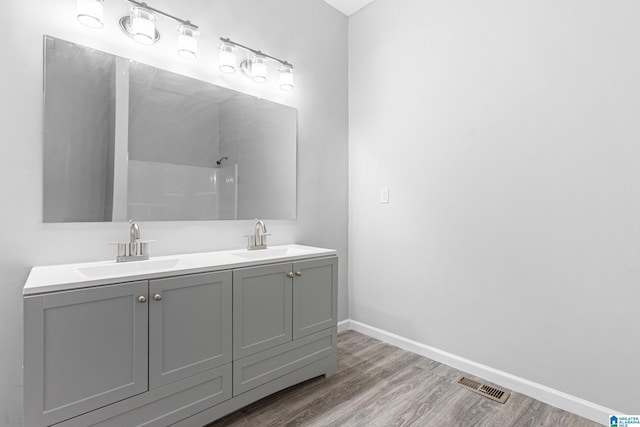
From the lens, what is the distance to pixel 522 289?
1823 millimetres

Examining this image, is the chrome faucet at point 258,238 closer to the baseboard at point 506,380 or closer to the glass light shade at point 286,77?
the glass light shade at point 286,77

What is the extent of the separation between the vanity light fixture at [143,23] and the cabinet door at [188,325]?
122 cm

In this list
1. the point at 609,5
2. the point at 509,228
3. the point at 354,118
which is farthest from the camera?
the point at 354,118

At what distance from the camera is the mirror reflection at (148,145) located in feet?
4.77

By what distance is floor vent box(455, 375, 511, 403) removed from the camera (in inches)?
69.6

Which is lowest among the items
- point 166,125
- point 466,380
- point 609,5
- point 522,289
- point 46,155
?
point 466,380

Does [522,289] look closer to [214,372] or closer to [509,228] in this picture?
[509,228]

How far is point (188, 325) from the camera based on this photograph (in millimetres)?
1390

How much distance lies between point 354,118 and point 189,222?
1630mm

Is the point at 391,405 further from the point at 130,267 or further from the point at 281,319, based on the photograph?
the point at 130,267

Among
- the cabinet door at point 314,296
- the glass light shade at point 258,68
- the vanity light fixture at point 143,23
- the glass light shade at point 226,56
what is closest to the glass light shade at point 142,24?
the vanity light fixture at point 143,23

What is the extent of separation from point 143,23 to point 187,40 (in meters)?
0.21

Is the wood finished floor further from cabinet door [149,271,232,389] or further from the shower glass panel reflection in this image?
→ the shower glass panel reflection

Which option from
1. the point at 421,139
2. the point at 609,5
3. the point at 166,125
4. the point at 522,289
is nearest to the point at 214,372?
the point at 166,125
